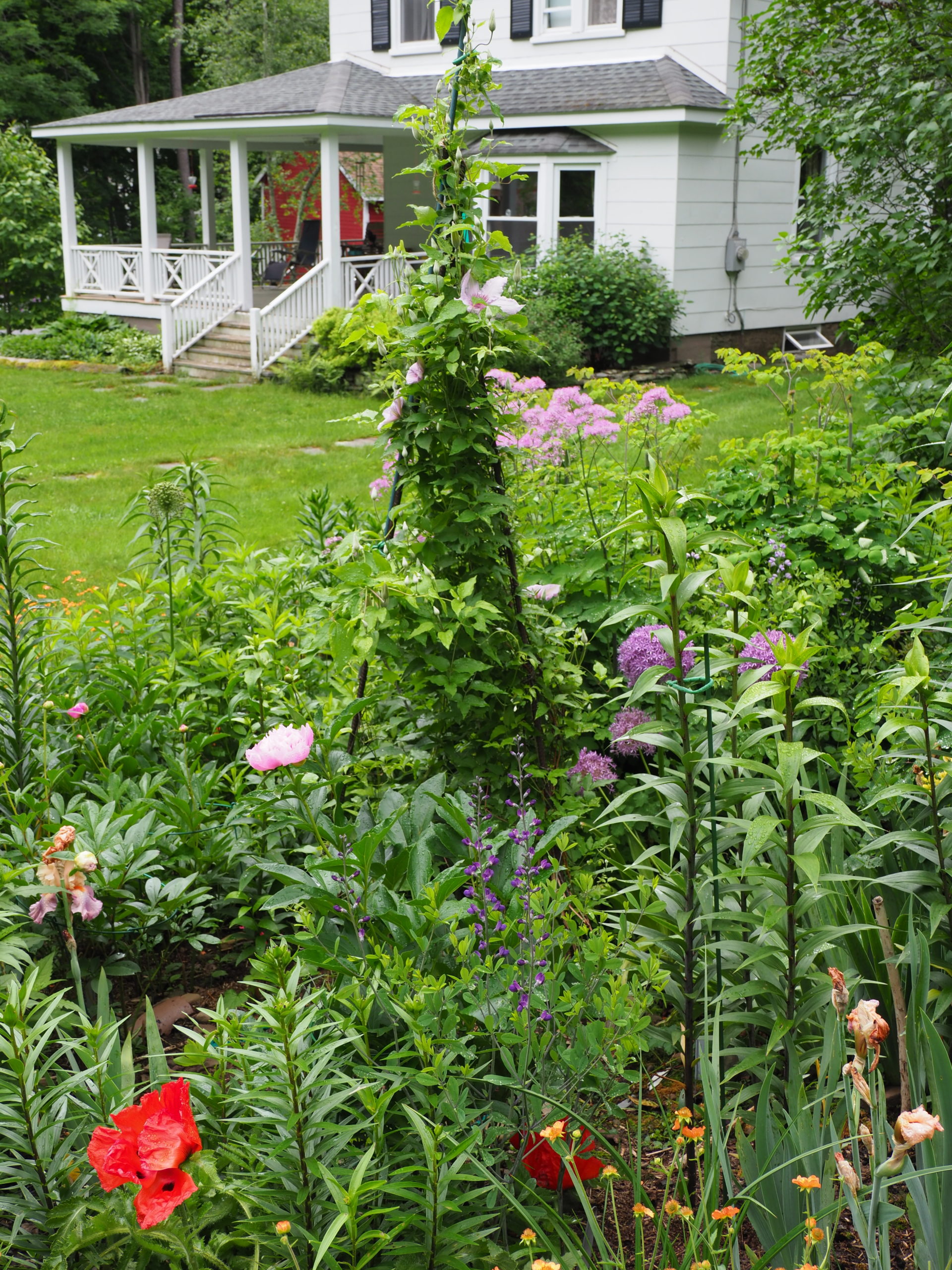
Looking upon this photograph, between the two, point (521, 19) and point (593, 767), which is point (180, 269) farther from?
point (593, 767)

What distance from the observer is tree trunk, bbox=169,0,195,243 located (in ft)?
97.0

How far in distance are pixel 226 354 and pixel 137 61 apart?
70.3 ft

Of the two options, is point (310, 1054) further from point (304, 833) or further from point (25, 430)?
point (25, 430)

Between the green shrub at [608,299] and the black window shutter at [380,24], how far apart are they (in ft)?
19.6

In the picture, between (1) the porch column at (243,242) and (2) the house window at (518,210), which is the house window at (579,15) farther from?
(1) the porch column at (243,242)

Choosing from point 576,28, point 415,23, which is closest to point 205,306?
point 415,23

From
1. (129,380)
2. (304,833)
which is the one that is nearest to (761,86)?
(304,833)

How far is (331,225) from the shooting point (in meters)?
14.9

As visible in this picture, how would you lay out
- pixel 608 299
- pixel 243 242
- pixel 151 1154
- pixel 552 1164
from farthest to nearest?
pixel 243 242 < pixel 608 299 < pixel 552 1164 < pixel 151 1154

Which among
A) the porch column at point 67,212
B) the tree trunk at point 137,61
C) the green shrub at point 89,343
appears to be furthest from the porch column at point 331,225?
the tree trunk at point 137,61

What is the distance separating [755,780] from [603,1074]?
54 cm

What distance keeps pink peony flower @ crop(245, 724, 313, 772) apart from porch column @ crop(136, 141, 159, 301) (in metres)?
16.6

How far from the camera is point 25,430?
11023 mm

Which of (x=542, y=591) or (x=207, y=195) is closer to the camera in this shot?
(x=542, y=591)
